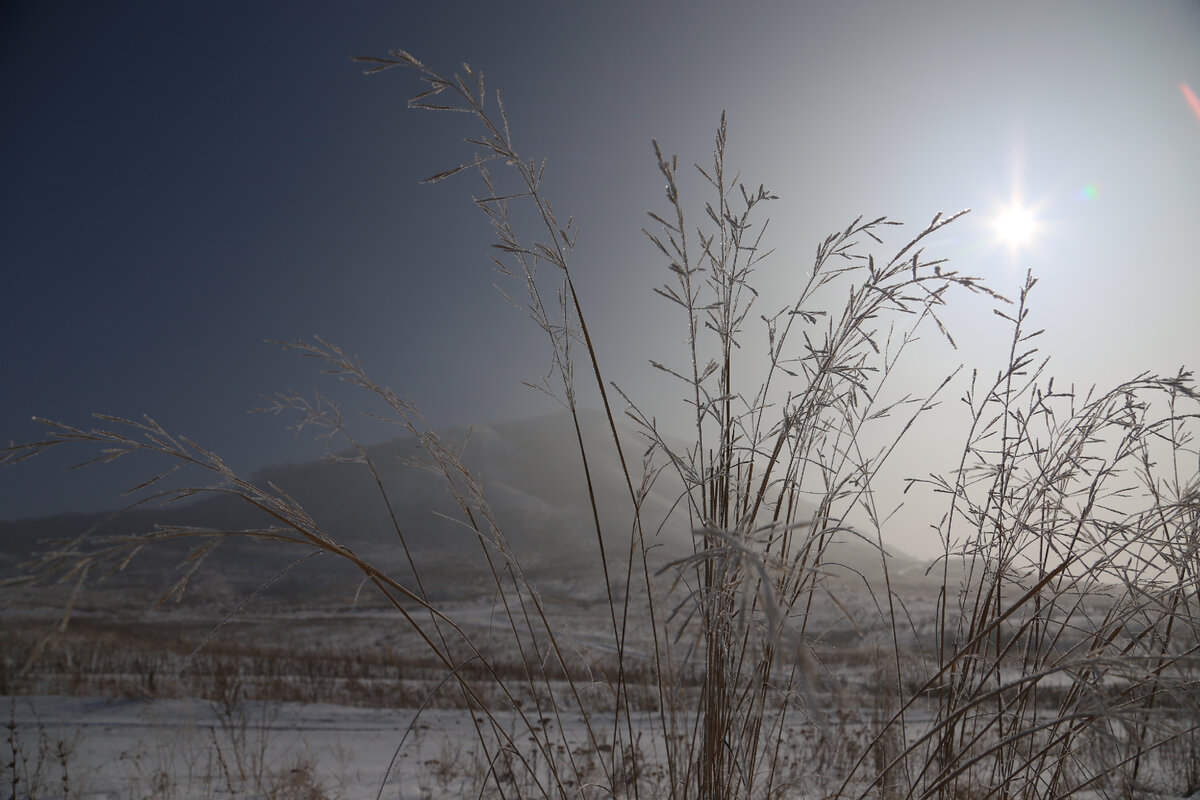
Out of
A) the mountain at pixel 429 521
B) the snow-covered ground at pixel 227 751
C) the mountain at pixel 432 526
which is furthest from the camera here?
the mountain at pixel 429 521

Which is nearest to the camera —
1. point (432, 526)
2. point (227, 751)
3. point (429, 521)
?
point (227, 751)

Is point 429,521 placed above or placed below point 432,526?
above

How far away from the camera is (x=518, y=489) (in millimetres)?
88938

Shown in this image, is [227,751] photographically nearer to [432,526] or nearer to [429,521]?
[429,521]

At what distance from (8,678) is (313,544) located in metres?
8.97

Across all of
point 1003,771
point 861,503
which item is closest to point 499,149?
point 861,503

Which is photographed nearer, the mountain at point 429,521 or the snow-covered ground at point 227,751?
the snow-covered ground at point 227,751

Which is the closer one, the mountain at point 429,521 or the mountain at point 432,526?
the mountain at point 432,526

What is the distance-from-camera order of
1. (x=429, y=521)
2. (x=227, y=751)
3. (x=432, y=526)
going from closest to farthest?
(x=227, y=751)
(x=429, y=521)
(x=432, y=526)

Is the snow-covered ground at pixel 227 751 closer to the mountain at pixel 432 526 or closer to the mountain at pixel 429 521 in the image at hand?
the mountain at pixel 432 526

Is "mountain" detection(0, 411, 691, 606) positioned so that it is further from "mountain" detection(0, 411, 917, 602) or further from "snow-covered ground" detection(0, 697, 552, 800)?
"snow-covered ground" detection(0, 697, 552, 800)

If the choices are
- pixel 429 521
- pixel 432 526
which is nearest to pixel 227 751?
pixel 429 521

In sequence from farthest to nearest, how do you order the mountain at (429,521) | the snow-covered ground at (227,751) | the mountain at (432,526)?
the mountain at (429,521), the mountain at (432,526), the snow-covered ground at (227,751)

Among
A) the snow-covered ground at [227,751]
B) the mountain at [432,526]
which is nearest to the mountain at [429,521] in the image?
the mountain at [432,526]
